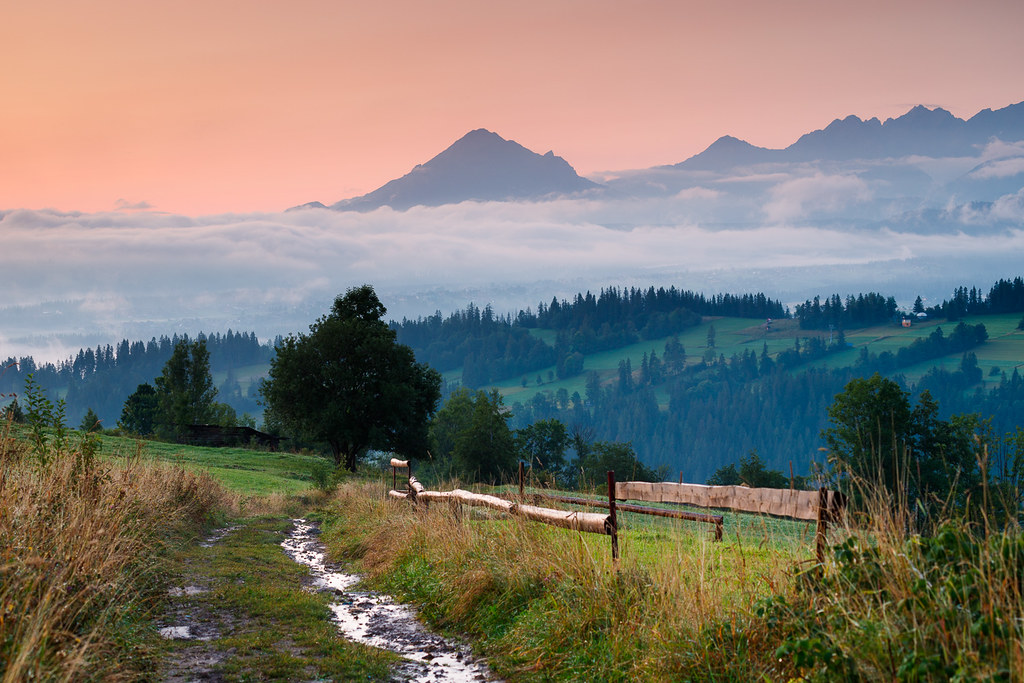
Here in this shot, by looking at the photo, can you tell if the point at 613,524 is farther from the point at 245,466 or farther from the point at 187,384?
the point at 187,384

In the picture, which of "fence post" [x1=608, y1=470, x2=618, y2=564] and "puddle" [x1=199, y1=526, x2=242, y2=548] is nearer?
"fence post" [x1=608, y1=470, x2=618, y2=564]

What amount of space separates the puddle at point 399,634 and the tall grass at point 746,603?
13.6 inches

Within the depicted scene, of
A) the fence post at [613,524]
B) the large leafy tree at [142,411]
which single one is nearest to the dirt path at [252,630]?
the fence post at [613,524]

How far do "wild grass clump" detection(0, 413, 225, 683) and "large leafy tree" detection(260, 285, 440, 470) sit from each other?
36121 mm

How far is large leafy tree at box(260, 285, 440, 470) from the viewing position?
161 feet

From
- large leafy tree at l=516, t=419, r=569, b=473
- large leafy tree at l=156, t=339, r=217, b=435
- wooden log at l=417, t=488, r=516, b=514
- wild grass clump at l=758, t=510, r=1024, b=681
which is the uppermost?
wild grass clump at l=758, t=510, r=1024, b=681

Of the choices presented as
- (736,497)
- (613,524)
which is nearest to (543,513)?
(613,524)

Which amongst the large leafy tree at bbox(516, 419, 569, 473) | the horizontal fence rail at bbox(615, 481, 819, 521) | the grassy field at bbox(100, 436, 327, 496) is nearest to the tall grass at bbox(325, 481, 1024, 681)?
the horizontal fence rail at bbox(615, 481, 819, 521)

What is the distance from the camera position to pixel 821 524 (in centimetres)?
655

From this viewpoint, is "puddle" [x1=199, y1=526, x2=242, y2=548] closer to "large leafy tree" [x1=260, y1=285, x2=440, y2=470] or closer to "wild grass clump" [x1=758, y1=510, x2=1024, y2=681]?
"wild grass clump" [x1=758, y1=510, x2=1024, y2=681]

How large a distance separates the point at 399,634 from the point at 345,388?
40.6m

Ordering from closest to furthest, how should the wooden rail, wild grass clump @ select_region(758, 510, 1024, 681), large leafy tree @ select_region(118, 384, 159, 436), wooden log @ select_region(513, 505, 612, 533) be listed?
wild grass clump @ select_region(758, 510, 1024, 681) → the wooden rail → wooden log @ select_region(513, 505, 612, 533) → large leafy tree @ select_region(118, 384, 159, 436)

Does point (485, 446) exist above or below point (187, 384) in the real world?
below

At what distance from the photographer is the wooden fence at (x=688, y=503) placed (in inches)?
261
